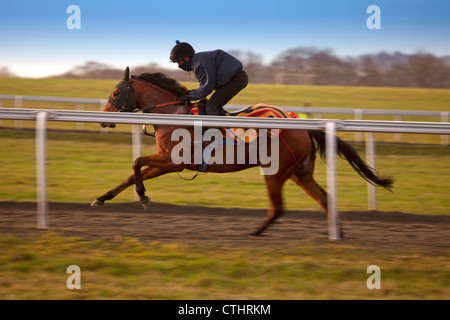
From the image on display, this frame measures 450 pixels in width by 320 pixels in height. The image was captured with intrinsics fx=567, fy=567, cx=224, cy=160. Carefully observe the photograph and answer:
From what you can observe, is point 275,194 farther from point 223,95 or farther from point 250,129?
point 223,95

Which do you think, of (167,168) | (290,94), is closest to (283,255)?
(167,168)

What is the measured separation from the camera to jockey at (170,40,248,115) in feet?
16.8

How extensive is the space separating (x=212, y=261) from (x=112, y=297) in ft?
2.95

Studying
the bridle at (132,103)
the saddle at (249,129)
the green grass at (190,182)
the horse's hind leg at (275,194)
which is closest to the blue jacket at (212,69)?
the bridle at (132,103)

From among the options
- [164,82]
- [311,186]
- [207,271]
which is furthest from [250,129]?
[207,271]

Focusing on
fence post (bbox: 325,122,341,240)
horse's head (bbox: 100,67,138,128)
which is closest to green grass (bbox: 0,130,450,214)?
horse's head (bbox: 100,67,138,128)

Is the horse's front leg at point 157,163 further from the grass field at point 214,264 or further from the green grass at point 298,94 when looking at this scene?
the green grass at point 298,94

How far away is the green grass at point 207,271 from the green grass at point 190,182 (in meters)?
2.26

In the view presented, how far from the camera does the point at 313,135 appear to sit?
5262 millimetres

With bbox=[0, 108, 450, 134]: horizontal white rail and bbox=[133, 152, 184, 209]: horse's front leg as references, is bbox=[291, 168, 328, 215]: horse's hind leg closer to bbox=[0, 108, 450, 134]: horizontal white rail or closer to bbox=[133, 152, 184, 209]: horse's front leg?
bbox=[0, 108, 450, 134]: horizontal white rail

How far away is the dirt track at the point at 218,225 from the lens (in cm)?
477

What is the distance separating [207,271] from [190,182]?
434 centimetres
